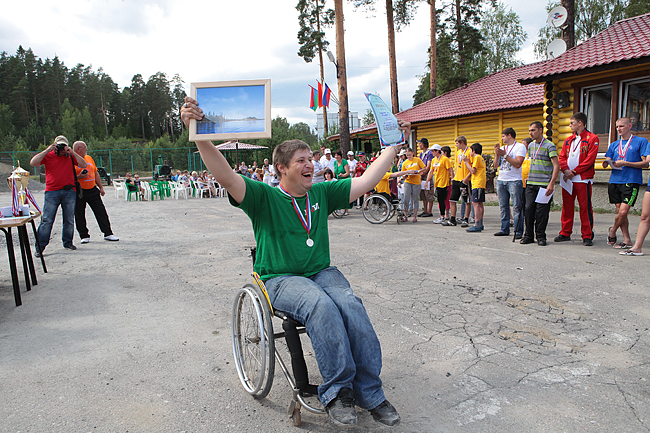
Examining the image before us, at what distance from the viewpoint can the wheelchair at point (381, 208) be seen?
10445 millimetres

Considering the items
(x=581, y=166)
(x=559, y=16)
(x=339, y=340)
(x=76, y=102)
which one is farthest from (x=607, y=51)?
(x=76, y=102)

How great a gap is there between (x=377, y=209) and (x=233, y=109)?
814 centimetres

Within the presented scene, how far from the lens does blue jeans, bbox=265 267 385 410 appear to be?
7.61 feet

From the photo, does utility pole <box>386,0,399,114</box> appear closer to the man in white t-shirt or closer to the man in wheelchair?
the man in white t-shirt

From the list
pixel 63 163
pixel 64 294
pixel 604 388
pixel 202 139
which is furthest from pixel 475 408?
pixel 63 163

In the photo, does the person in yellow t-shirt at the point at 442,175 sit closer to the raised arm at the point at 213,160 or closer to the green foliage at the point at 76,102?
the raised arm at the point at 213,160

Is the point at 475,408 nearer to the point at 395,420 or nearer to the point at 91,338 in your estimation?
the point at 395,420

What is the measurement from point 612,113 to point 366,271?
9.42 meters

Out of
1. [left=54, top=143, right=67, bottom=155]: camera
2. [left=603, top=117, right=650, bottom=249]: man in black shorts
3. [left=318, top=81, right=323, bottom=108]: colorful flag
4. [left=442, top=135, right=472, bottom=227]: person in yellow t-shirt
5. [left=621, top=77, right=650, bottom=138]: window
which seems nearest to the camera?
[left=603, top=117, right=650, bottom=249]: man in black shorts

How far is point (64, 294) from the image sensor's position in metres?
5.19

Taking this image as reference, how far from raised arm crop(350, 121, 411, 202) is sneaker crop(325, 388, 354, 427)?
1.39m

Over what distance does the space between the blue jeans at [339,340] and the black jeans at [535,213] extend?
573cm

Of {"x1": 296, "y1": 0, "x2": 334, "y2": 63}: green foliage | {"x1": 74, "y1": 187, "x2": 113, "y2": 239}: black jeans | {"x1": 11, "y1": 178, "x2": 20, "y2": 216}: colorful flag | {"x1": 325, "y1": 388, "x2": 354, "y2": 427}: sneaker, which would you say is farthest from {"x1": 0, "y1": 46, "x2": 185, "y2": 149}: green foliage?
{"x1": 325, "y1": 388, "x2": 354, "y2": 427}: sneaker

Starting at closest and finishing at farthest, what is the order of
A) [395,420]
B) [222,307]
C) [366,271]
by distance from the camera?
[395,420] < [222,307] < [366,271]
